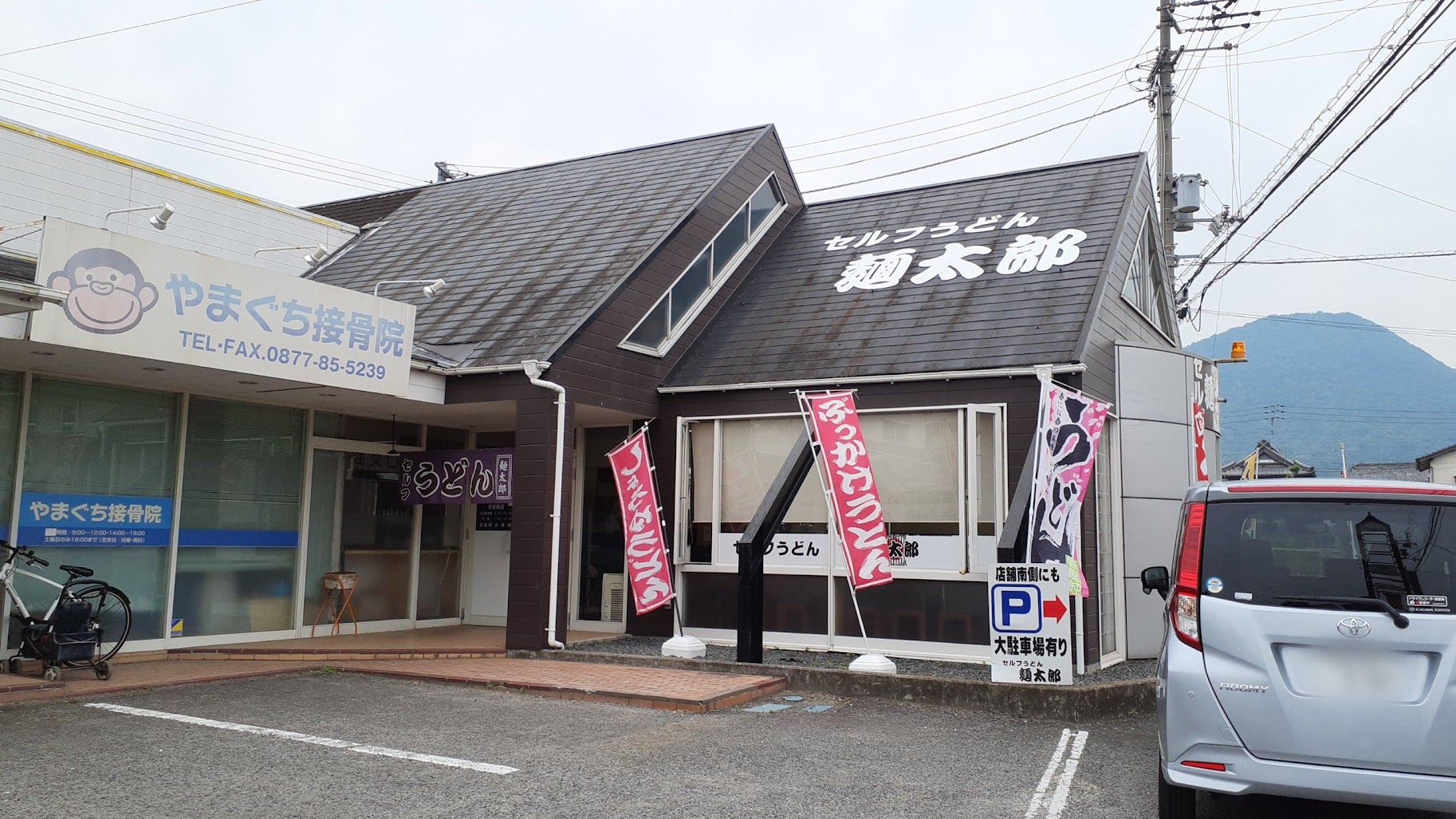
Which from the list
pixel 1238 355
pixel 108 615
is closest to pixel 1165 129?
pixel 1238 355

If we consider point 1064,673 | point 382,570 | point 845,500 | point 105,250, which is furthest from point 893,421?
point 105,250

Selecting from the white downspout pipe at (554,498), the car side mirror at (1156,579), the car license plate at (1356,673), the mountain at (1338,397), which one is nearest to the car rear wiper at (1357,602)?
the car license plate at (1356,673)

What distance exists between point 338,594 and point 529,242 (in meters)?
4.99

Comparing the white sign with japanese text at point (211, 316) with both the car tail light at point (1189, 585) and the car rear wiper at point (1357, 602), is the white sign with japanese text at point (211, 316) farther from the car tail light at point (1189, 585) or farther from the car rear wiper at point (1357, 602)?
the car rear wiper at point (1357, 602)

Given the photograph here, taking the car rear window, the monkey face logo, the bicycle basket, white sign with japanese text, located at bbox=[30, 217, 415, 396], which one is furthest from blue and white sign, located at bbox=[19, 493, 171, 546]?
the car rear window

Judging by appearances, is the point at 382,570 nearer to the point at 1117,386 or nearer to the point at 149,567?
the point at 149,567

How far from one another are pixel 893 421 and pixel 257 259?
31.4ft

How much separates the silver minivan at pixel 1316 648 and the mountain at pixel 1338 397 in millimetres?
111546

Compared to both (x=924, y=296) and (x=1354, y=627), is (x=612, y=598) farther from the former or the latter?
(x=1354, y=627)

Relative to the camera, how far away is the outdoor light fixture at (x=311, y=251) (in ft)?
48.2

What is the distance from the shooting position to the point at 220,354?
8.45 meters

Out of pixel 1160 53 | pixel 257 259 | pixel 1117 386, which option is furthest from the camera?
pixel 1160 53

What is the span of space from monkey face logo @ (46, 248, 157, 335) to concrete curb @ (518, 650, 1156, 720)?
5.62 m

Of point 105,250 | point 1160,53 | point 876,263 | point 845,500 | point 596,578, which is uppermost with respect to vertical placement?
point 1160,53
